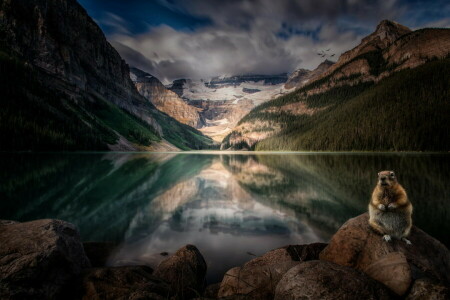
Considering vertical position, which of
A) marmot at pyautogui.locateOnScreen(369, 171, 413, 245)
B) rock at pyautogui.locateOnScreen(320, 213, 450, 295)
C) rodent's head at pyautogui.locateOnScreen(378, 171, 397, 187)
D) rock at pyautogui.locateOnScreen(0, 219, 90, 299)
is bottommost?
rock at pyautogui.locateOnScreen(0, 219, 90, 299)

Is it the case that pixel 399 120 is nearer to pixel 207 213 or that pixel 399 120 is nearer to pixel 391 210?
pixel 207 213

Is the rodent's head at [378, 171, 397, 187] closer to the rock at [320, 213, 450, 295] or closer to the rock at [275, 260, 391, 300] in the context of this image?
the rock at [320, 213, 450, 295]

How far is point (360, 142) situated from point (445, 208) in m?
132

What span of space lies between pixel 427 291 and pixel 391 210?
3040 mm

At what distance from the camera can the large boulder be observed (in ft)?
18.2

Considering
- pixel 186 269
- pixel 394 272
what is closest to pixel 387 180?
pixel 394 272

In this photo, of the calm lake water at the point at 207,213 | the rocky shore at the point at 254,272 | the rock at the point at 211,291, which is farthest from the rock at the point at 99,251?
the rock at the point at 211,291

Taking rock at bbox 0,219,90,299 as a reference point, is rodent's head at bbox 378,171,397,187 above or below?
above

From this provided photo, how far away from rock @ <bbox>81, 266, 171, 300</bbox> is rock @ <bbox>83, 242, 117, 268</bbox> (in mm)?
2714

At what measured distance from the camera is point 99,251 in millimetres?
9773

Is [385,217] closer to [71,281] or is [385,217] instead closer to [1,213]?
[71,281]

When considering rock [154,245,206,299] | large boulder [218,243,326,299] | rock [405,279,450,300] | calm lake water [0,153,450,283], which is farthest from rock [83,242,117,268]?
rock [405,279,450,300]

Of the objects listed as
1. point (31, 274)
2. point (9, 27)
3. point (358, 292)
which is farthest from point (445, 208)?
point (9, 27)

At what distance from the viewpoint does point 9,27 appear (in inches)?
6102
